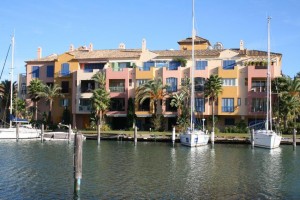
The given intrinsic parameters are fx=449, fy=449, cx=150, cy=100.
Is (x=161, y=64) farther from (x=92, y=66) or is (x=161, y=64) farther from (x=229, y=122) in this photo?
(x=229, y=122)

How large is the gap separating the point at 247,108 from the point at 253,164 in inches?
1431

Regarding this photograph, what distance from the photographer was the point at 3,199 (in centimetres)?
2661

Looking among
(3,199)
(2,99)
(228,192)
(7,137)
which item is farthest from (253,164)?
(2,99)

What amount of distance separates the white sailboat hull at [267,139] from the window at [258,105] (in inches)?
675

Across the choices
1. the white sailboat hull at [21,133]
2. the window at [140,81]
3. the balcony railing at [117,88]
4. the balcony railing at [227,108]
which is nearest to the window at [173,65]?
the window at [140,81]

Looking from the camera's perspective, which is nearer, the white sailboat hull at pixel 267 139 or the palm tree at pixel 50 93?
the white sailboat hull at pixel 267 139

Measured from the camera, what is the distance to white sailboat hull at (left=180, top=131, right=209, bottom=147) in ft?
201

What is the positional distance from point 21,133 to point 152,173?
126 feet

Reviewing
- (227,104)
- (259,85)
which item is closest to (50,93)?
(227,104)

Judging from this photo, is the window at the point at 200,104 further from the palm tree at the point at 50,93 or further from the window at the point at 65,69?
the window at the point at 65,69

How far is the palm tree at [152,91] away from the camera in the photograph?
80.8m

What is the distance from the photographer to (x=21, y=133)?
69.9 m

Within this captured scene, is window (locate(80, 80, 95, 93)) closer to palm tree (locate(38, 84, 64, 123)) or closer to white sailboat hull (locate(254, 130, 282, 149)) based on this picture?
palm tree (locate(38, 84, 64, 123))


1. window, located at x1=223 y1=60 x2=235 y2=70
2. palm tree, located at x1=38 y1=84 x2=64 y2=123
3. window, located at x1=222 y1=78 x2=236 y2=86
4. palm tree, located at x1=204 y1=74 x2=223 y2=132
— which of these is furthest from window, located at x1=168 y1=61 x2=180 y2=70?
palm tree, located at x1=38 y1=84 x2=64 y2=123
